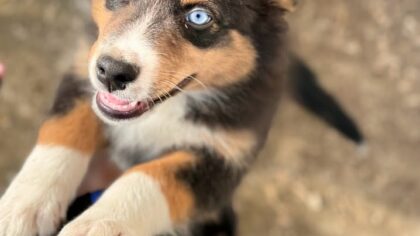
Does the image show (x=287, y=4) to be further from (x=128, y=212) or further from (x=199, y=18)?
(x=128, y=212)

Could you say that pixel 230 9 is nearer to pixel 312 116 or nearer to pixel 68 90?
pixel 68 90

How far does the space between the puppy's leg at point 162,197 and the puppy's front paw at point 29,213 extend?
0.19m

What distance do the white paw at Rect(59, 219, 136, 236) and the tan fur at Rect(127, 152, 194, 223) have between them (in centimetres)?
28

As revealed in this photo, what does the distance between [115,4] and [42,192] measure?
0.86 metres

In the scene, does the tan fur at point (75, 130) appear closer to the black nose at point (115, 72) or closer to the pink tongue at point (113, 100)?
the pink tongue at point (113, 100)

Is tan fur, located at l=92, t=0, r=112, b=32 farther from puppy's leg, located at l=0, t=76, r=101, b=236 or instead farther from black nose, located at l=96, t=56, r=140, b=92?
puppy's leg, located at l=0, t=76, r=101, b=236

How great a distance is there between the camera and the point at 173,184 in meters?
2.81

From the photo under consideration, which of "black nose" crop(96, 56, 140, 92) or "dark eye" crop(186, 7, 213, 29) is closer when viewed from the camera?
"black nose" crop(96, 56, 140, 92)

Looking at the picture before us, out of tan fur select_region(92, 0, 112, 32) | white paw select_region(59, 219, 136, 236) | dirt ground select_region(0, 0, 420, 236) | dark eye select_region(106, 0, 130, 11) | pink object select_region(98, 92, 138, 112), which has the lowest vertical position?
dirt ground select_region(0, 0, 420, 236)

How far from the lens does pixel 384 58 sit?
4750mm

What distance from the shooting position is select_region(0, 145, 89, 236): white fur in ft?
8.73

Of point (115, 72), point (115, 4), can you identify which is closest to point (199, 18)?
point (115, 4)

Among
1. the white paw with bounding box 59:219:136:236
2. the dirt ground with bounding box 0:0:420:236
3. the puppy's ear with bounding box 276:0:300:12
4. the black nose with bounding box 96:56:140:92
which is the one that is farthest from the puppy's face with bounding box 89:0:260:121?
the dirt ground with bounding box 0:0:420:236

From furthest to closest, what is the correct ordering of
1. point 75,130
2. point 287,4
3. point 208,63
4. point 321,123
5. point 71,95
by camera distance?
point 321,123 < point 71,95 < point 75,130 < point 287,4 < point 208,63
